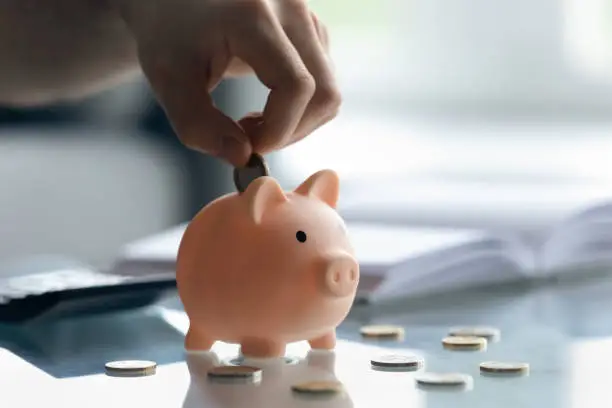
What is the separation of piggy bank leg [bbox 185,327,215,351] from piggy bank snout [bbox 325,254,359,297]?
0.10 metres

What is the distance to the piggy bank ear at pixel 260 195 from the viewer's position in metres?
0.68

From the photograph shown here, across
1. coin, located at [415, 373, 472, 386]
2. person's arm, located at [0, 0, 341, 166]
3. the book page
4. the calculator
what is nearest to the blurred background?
the book page

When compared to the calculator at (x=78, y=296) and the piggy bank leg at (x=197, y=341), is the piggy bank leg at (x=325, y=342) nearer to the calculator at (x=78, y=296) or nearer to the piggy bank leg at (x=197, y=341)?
the piggy bank leg at (x=197, y=341)

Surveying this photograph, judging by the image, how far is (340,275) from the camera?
0.68m

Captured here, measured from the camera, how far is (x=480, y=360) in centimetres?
71

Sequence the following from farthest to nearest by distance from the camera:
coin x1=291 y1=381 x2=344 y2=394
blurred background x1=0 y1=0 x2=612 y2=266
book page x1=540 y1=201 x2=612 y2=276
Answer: blurred background x1=0 y1=0 x2=612 y2=266 → book page x1=540 y1=201 x2=612 y2=276 → coin x1=291 y1=381 x2=344 y2=394

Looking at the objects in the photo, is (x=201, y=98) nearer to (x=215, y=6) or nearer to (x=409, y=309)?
(x=215, y=6)

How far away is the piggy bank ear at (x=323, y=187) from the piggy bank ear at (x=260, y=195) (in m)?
0.04

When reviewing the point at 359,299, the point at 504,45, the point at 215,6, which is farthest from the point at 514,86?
the point at 215,6

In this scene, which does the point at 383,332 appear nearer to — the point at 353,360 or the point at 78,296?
the point at 353,360

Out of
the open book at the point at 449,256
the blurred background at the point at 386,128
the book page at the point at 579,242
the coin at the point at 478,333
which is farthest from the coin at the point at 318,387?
the blurred background at the point at 386,128

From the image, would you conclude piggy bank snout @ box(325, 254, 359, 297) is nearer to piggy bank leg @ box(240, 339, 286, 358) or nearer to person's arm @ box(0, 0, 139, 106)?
piggy bank leg @ box(240, 339, 286, 358)

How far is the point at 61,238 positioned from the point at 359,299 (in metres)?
1.30

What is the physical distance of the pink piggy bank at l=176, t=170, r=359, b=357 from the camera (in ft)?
2.19
